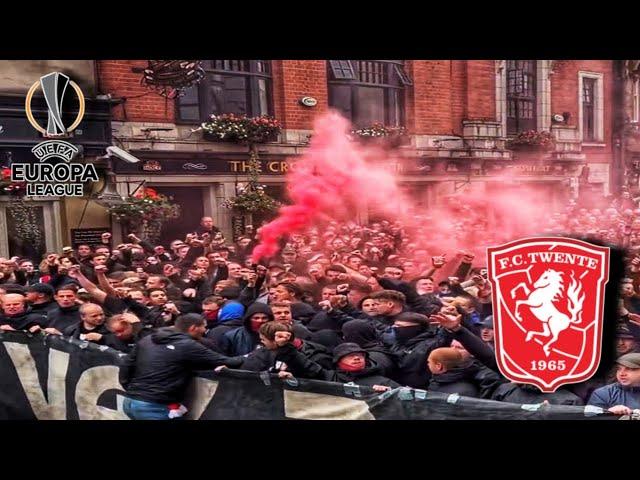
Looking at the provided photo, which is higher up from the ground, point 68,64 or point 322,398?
point 68,64

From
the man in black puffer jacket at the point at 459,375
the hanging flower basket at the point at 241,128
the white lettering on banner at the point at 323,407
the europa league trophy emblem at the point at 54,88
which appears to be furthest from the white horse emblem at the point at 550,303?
the europa league trophy emblem at the point at 54,88

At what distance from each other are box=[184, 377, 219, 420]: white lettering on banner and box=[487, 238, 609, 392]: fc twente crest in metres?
2.08

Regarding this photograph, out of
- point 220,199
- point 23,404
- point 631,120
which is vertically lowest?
point 23,404

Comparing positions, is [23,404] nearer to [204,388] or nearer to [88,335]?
[88,335]

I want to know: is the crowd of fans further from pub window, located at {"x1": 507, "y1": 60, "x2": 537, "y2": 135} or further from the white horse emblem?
pub window, located at {"x1": 507, "y1": 60, "x2": 537, "y2": 135}

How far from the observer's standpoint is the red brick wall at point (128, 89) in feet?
16.4

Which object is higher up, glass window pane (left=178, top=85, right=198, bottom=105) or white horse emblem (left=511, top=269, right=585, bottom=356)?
glass window pane (left=178, top=85, right=198, bottom=105)

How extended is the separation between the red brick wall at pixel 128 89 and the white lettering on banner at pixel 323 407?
7.48 ft

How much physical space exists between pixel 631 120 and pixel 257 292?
309cm

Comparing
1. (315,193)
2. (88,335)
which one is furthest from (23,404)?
(315,193)

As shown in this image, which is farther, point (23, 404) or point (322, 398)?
point (23, 404)

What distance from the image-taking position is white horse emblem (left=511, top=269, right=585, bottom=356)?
4.90m

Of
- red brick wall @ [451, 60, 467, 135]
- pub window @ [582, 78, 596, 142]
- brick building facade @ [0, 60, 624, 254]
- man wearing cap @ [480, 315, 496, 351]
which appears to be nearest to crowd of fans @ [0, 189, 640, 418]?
man wearing cap @ [480, 315, 496, 351]

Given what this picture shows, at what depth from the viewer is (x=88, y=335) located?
5176mm
